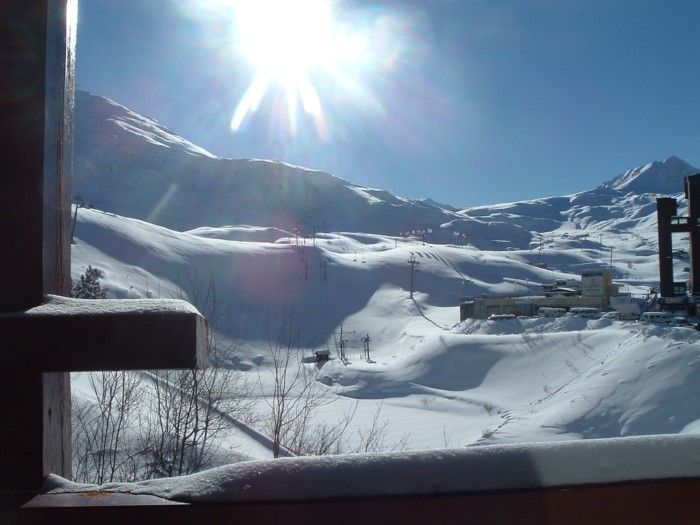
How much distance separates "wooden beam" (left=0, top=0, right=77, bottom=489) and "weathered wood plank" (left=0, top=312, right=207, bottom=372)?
0.10ft

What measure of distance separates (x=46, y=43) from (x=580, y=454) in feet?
4.68

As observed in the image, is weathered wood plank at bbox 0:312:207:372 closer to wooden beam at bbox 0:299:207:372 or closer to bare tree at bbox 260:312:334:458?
wooden beam at bbox 0:299:207:372

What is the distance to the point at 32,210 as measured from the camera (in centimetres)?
150

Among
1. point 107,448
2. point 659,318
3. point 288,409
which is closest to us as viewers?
point 107,448

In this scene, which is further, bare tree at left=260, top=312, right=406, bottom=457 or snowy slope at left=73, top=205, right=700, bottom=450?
snowy slope at left=73, top=205, right=700, bottom=450

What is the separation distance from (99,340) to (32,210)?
0.34 metres

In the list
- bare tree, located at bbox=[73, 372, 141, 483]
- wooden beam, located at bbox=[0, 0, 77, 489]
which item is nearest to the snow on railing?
wooden beam, located at bbox=[0, 0, 77, 489]

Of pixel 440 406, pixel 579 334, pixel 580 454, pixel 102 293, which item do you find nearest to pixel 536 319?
pixel 579 334

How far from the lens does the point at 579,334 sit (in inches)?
1401

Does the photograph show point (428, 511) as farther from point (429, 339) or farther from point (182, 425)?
point (429, 339)

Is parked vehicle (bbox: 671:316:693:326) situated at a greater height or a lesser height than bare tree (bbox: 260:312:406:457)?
greater

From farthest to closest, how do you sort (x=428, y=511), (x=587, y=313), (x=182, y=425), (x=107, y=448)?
1. (x=587, y=313)
2. (x=182, y=425)
3. (x=107, y=448)
4. (x=428, y=511)

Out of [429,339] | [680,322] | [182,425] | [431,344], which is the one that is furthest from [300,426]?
[429,339]

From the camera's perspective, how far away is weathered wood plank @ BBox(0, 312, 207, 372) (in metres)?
1.35
